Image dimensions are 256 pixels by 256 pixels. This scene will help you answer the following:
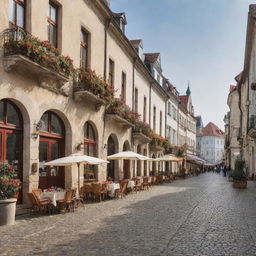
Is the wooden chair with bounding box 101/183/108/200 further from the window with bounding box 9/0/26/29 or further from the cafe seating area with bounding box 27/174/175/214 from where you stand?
the window with bounding box 9/0/26/29

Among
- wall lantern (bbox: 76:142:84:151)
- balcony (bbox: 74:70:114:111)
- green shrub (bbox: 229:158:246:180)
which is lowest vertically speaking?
green shrub (bbox: 229:158:246:180)

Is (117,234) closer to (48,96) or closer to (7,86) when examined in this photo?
(7,86)

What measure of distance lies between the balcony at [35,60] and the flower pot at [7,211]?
160 inches

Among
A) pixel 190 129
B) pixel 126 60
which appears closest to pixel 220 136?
pixel 190 129

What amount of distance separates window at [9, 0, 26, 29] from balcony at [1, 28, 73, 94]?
1.76 feet

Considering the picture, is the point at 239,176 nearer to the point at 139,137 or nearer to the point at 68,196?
the point at 139,137

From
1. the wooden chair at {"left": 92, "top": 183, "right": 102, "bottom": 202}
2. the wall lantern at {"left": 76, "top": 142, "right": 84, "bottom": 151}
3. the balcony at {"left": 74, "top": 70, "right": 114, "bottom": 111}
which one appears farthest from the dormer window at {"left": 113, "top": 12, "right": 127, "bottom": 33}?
the wooden chair at {"left": 92, "top": 183, "right": 102, "bottom": 202}

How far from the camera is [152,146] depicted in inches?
1318

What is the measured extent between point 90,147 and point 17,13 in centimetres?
807

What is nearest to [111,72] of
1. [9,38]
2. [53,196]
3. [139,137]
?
[139,137]

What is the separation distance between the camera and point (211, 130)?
13500 cm

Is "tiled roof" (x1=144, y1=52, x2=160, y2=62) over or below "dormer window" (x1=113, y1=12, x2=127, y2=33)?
over

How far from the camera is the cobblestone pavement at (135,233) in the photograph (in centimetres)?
760

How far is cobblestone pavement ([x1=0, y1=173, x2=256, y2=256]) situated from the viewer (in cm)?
760
